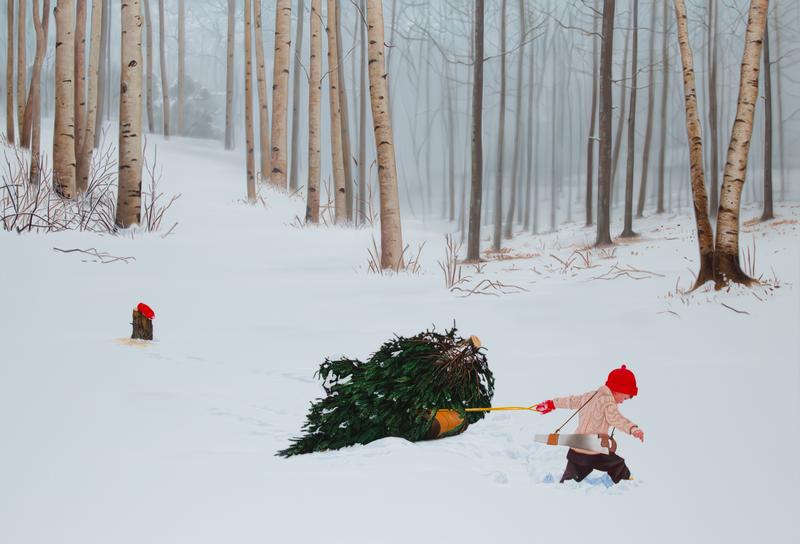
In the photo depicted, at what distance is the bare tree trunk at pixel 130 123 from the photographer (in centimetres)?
736

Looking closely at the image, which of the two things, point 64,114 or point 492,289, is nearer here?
point 492,289

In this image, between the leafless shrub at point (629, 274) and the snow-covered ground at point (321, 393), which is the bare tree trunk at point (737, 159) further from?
the leafless shrub at point (629, 274)

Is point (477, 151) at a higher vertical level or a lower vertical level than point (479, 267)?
higher

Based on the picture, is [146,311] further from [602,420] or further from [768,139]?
[768,139]

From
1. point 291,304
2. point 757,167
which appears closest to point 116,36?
point 757,167

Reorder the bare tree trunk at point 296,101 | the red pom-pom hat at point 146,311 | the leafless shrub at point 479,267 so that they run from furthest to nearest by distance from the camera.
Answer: the bare tree trunk at point 296,101 < the leafless shrub at point 479,267 < the red pom-pom hat at point 146,311

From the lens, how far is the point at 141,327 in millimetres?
4000

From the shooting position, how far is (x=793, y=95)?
2416 centimetres

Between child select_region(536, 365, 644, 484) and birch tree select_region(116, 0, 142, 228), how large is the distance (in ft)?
20.3

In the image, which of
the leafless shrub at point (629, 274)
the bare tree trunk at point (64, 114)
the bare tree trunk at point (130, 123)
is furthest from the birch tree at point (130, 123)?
the leafless shrub at point (629, 274)

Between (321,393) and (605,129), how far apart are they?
11044 millimetres

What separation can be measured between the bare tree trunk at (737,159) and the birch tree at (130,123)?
5.68m

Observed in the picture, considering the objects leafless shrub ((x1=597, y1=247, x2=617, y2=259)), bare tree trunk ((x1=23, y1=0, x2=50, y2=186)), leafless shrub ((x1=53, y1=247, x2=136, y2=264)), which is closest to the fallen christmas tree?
leafless shrub ((x1=53, y1=247, x2=136, y2=264))

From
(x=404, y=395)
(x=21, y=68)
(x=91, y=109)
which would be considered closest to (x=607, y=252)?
(x=91, y=109)
